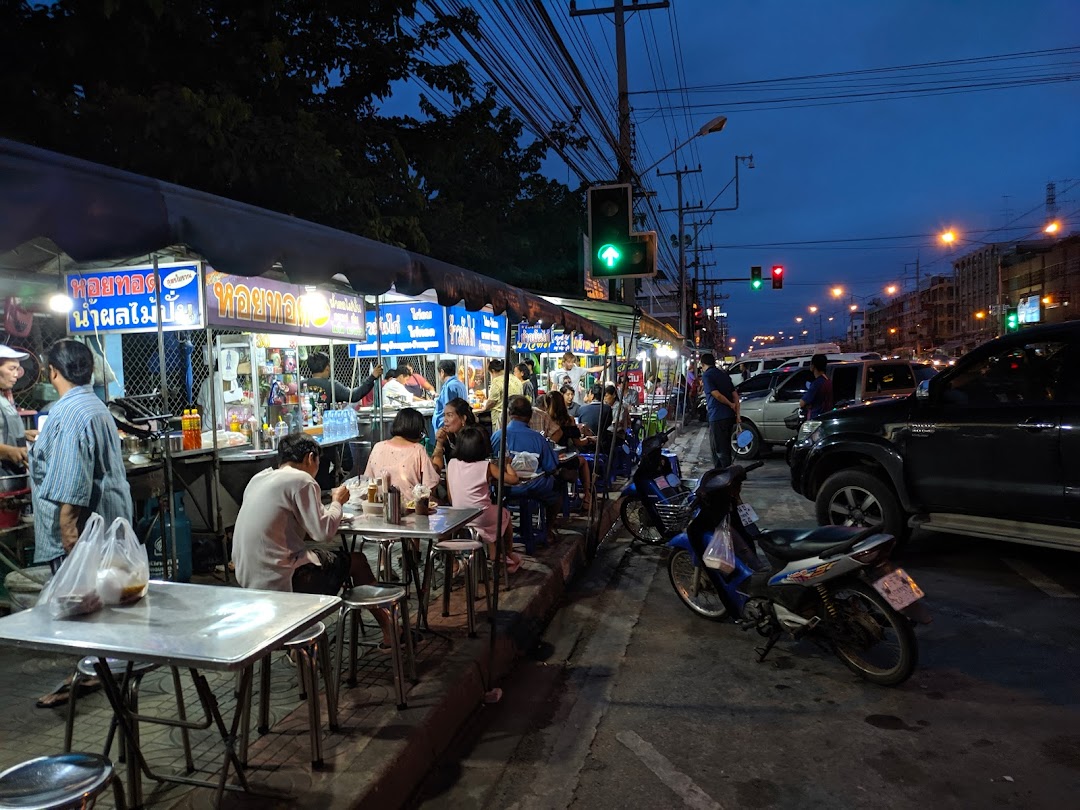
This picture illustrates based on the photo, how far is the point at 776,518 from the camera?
8852mm

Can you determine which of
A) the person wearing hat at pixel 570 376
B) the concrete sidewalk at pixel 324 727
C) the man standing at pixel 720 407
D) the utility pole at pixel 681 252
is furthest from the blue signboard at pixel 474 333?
the utility pole at pixel 681 252

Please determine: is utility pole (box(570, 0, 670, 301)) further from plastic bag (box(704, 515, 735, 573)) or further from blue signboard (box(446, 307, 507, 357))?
plastic bag (box(704, 515, 735, 573))

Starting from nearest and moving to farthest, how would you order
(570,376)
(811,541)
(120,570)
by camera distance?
A: (120,570)
(811,541)
(570,376)

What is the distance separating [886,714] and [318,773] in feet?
9.56

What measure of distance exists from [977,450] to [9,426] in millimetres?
7476

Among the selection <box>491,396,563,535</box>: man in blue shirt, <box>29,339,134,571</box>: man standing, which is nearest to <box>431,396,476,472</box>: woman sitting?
<box>491,396,563,535</box>: man in blue shirt

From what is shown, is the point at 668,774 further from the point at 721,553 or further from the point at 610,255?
the point at 610,255

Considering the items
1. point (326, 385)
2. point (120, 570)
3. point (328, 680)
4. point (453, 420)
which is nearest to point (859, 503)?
point (453, 420)

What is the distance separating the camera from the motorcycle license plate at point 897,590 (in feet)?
13.5

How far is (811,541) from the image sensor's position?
4637mm

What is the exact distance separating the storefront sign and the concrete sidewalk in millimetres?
2584

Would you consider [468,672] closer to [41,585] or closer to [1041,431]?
[41,585]

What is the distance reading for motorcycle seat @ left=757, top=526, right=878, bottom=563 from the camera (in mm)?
4383

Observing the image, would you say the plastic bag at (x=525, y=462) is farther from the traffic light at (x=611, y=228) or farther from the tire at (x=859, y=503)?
the tire at (x=859, y=503)
